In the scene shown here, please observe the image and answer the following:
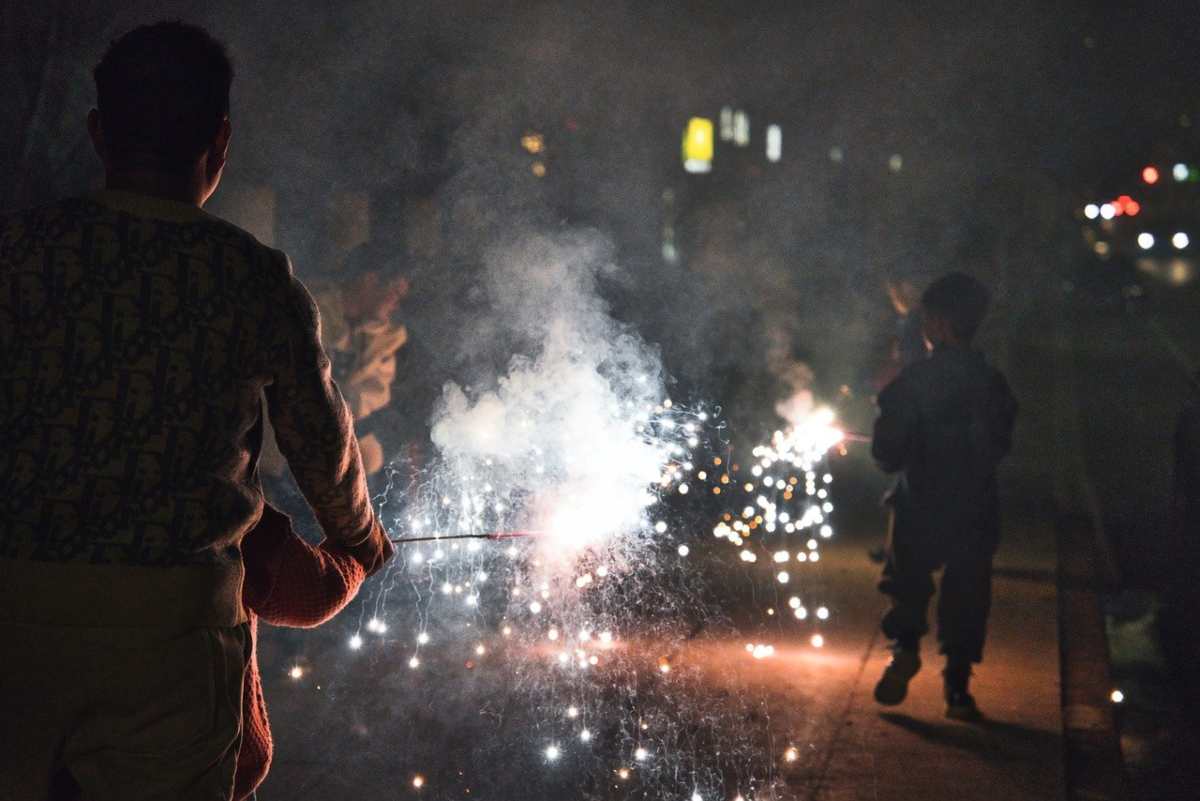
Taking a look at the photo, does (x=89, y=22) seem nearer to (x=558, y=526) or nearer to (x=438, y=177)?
(x=438, y=177)

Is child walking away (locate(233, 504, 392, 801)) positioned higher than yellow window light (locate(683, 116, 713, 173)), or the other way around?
yellow window light (locate(683, 116, 713, 173))

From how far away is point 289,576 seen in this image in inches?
72.9

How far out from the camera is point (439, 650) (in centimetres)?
479

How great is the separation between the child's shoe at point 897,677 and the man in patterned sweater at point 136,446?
12.0 feet

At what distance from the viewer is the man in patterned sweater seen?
1.50 meters

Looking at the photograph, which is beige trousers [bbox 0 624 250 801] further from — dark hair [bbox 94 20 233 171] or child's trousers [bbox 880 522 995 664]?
child's trousers [bbox 880 522 995 664]

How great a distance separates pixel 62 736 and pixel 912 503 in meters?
3.97

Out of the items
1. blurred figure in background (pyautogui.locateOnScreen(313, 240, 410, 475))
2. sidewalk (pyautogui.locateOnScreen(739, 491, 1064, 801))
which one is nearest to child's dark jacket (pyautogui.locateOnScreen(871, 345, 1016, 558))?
sidewalk (pyautogui.locateOnScreen(739, 491, 1064, 801))

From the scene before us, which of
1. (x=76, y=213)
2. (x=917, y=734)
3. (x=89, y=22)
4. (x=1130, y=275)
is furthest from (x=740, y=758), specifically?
(x=1130, y=275)

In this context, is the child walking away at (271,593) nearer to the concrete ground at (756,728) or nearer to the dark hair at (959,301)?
the concrete ground at (756,728)

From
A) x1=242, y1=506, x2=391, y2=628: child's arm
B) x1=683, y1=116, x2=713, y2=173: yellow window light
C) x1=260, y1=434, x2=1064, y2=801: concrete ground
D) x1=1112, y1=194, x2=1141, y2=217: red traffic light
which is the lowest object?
x1=260, y1=434, x2=1064, y2=801: concrete ground

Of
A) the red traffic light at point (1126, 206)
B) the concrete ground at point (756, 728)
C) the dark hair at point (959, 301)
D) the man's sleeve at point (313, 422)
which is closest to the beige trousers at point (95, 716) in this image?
the man's sleeve at point (313, 422)

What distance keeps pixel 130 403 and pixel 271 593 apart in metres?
0.45

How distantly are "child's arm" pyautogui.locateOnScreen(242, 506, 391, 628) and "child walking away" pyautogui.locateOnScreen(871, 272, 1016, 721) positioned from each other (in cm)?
332
